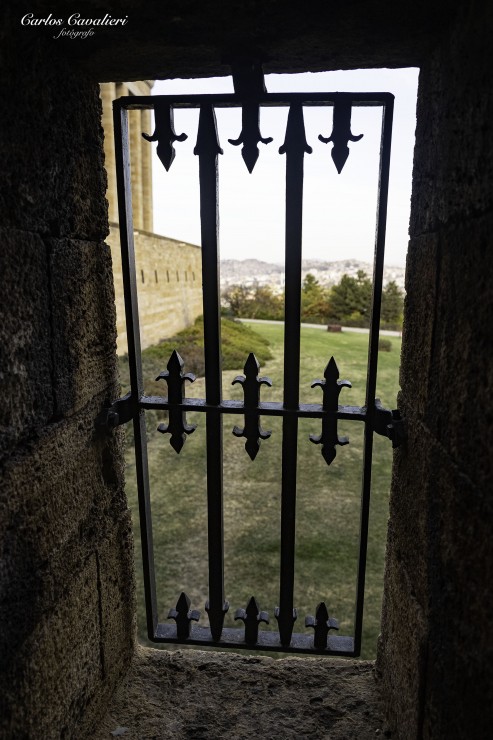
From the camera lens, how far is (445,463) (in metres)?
1.05

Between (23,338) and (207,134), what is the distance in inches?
28.9

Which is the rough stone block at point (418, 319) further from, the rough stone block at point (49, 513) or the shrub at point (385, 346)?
the shrub at point (385, 346)

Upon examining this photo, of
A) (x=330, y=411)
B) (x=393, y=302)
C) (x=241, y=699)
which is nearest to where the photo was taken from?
(x=330, y=411)

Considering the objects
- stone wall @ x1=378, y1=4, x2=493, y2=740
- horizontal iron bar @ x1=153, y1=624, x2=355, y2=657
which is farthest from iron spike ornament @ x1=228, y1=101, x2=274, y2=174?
horizontal iron bar @ x1=153, y1=624, x2=355, y2=657

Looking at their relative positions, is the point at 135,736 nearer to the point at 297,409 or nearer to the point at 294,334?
the point at 297,409

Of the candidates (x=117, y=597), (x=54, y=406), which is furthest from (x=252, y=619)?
(x=54, y=406)

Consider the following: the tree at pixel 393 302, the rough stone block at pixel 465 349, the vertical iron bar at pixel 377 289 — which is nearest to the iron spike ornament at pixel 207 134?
the vertical iron bar at pixel 377 289

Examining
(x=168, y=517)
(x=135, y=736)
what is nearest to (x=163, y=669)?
(x=135, y=736)

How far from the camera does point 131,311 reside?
1504 mm

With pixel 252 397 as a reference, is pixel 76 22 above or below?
above

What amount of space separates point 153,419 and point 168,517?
2992mm

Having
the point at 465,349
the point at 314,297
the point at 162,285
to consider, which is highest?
the point at 465,349

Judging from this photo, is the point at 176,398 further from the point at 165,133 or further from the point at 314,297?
the point at 314,297

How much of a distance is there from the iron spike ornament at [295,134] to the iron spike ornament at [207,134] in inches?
7.2
